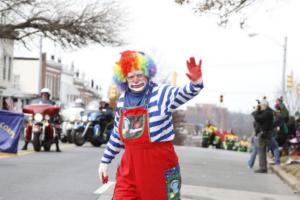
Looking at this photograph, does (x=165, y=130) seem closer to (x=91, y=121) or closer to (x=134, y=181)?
(x=134, y=181)

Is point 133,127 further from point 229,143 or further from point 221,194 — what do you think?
point 229,143

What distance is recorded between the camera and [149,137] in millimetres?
5020

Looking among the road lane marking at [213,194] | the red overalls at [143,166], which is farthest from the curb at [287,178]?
the red overalls at [143,166]

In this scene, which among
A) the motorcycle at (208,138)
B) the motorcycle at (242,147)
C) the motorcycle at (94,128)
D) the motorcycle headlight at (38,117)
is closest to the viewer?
the motorcycle headlight at (38,117)

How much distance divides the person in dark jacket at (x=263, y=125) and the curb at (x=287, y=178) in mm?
536

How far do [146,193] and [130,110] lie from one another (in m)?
0.68

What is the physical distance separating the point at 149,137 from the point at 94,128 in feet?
56.5

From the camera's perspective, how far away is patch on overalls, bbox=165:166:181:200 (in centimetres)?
505

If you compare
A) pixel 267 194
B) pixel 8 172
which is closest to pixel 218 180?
pixel 267 194

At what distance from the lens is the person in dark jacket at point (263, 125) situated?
598 inches

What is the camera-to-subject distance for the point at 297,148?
22719 millimetres

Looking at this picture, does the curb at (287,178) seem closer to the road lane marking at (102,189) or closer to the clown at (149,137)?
the road lane marking at (102,189)

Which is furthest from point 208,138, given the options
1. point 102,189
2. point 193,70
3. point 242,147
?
point 193,70

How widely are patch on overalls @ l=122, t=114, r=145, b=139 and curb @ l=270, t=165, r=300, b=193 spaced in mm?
7476
